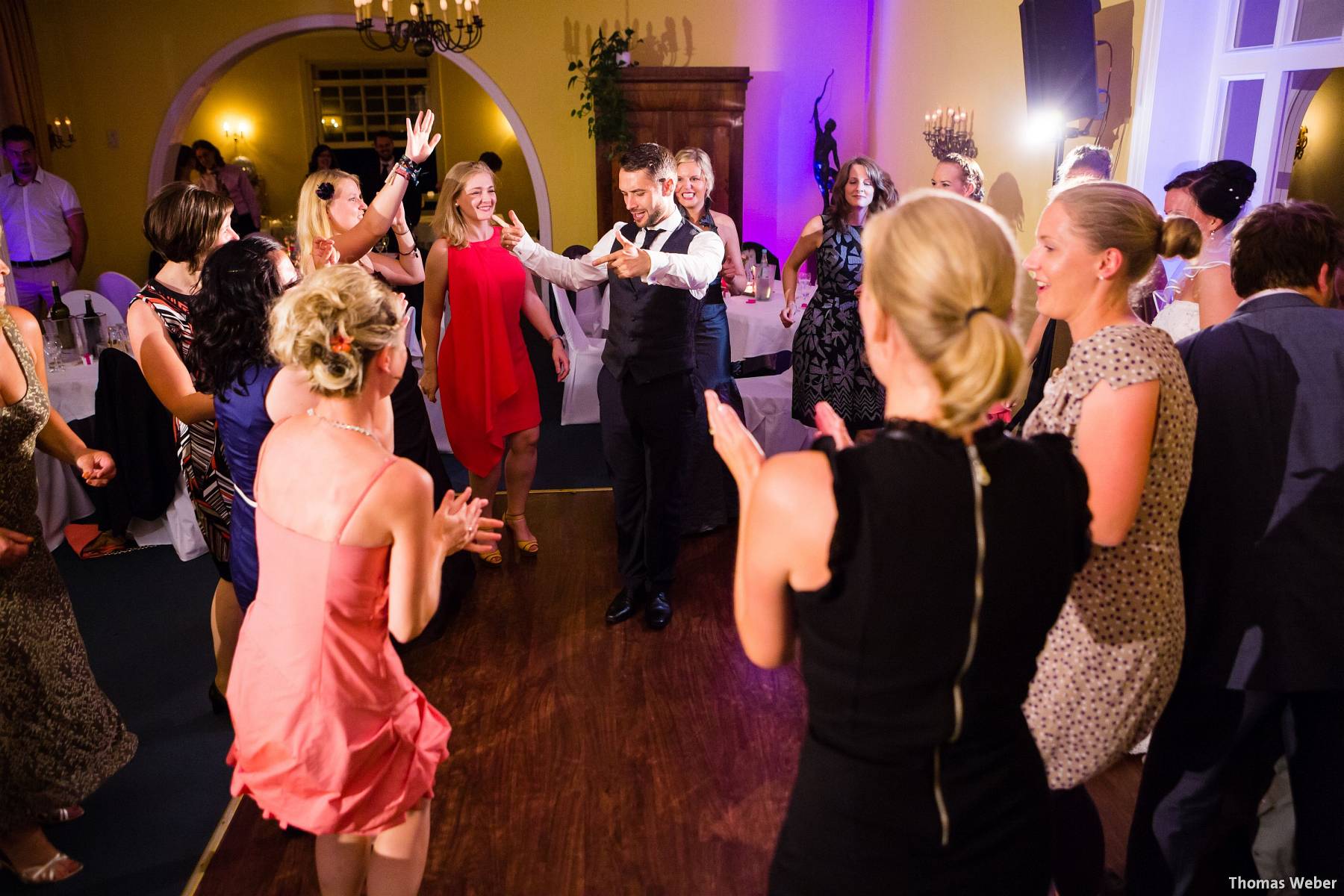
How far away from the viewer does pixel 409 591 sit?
1.47 m

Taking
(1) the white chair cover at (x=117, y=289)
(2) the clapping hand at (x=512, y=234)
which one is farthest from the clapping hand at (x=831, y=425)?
(1) the white chair cover at (x=117, y=289)

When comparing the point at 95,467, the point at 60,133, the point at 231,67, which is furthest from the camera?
the point at 231,67

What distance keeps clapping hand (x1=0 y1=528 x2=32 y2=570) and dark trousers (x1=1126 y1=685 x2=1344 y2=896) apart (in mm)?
2344

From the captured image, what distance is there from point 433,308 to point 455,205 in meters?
0.40

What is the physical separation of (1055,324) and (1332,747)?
2.12 m

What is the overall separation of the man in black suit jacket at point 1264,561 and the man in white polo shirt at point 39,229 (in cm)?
672

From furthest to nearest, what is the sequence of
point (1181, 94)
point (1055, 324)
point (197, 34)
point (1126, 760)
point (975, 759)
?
point (197, 34) → point (1055, 324) → point (1181, 94) → point (1126, 760) → point (975, 759)

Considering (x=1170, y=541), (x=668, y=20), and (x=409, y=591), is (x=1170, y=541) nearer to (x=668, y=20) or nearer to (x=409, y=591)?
(x=409, y=591)

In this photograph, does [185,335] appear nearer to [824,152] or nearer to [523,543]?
[523,543]

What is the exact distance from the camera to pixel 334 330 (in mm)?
1479

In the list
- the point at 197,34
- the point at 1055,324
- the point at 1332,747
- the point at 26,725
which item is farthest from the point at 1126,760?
the point at 197,34

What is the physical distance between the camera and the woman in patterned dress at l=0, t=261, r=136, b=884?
1.99m

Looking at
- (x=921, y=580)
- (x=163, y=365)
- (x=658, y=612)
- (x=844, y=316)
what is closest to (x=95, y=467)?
(x=163, y=365)

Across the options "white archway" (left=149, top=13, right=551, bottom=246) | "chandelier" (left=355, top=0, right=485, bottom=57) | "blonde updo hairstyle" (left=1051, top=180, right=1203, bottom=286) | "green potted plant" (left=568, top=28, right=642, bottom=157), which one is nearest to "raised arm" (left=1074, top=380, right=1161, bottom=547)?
"blonde updo hairstyle" (left=1051, top=180, right=1203, bottom=286)
